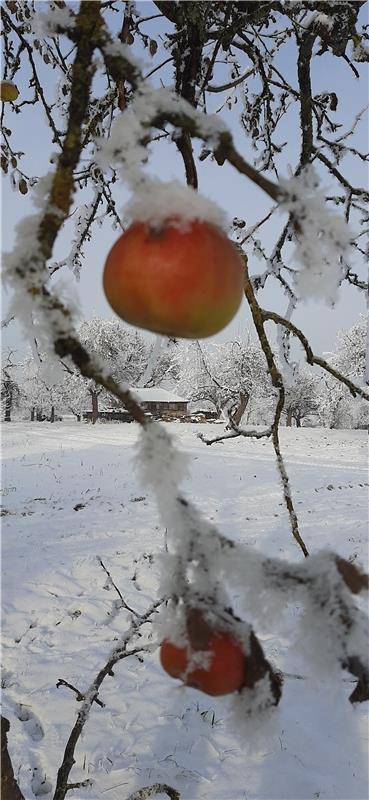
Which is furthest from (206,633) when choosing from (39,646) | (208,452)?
(208,452)

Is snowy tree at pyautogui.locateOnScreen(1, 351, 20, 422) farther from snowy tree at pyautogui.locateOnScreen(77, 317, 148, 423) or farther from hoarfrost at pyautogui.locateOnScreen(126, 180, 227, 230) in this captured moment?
hoarfrost at pyautogui.locateOnScreen(126, 180, 227, 230)

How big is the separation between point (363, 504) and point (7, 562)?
6895 mm

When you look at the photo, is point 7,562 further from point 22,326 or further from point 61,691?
point 22,326

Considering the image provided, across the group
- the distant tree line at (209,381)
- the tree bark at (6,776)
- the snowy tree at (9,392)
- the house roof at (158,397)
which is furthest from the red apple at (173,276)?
the snowy tree at (9,392)

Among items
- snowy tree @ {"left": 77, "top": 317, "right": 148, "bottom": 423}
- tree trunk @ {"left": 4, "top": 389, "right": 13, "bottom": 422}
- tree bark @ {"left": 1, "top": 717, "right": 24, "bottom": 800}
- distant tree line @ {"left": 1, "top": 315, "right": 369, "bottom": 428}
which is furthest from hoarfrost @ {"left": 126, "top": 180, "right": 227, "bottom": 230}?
tree trunk @ {"left": 4, "top": 389, "right": 13, "bottom": 422}

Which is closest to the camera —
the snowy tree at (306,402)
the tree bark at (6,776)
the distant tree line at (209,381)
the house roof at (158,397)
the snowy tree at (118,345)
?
the tree bark at (6,776)

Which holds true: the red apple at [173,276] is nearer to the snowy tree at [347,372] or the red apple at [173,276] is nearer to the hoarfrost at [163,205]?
the hoarfrost at [163,205]

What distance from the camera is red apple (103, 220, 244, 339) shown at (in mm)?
514

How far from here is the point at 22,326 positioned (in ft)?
1.63

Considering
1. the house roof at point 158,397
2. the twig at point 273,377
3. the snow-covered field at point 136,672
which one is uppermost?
the house roof at point 158,397

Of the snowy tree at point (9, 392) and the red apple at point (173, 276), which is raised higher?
the snowy tree at point (9, 392)

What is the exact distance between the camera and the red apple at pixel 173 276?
51 cm

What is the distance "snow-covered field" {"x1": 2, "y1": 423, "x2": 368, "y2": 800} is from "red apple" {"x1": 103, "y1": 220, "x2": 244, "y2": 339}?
0.16 metres

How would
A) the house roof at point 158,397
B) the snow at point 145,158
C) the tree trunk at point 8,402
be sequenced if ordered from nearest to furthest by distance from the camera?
the snow at point 145,158, the house roof at point 158,397, the tree trunk at point 8,402
